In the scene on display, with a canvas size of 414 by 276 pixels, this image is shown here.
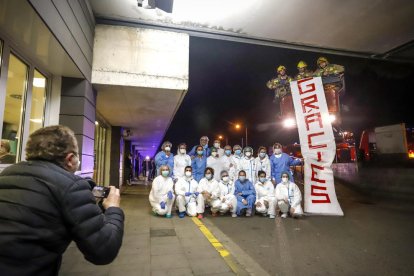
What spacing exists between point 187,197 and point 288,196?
9.98 feet

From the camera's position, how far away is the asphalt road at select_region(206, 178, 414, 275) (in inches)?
164

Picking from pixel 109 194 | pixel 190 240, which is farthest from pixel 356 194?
pixel 109 194

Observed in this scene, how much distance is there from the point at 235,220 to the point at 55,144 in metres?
6.68

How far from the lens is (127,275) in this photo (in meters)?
3.69

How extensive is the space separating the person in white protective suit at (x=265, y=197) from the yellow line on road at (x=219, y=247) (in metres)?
2.13

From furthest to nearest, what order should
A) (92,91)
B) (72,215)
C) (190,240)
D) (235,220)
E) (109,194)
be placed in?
(235,220) < (92,91) < (190,240) < (109,194) < (72,215)

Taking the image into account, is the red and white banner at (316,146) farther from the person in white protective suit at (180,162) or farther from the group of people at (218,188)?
the person in white protective suit at (180,162)

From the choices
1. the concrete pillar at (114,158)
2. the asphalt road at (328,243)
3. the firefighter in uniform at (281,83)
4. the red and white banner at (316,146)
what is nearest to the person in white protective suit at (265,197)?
the asphalt road at (328,243)

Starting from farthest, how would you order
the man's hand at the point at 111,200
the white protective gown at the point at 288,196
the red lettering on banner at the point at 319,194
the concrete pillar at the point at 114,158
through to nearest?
the concrete pillar at the point at 114,158 < the white protective gown at the point at 288,196 < the red lettering on banner at the point at 319,194 < the man's hand at the point at 111,200

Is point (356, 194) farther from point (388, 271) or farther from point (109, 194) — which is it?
point (109, 194)

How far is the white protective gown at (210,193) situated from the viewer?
813cm

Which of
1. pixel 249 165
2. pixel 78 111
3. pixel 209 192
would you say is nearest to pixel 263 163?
pixel 249 165

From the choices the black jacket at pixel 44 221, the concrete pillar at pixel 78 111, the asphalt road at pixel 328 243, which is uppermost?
the concrete pillar at pixel 78 111

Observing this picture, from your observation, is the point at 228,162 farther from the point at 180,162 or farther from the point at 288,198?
the point at 288,198
